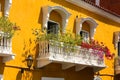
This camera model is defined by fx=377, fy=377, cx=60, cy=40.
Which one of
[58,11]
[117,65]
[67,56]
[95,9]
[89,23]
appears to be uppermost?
[95,9]

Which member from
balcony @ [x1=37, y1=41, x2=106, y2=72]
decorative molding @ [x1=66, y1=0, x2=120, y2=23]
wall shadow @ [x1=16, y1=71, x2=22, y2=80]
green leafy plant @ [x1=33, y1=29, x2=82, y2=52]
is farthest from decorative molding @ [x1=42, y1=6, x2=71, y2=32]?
wall shadow @ [x1=16, y1=71, x2=22, y2=80]

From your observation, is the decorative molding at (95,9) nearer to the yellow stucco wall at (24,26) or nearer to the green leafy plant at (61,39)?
the yellow stucco wall at (24,26)

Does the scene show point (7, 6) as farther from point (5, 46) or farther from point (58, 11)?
point (58, 11)

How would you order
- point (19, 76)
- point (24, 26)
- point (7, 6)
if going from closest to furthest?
point (7, 6)
point (19, 76)
point (24, 26)

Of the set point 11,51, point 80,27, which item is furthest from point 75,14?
point 11,51

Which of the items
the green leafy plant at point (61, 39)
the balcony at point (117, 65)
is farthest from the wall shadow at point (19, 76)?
the balcony at point (117, 65)

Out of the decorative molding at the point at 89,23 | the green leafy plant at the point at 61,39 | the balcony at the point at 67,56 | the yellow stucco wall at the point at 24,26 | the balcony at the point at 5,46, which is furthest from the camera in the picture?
the decorative molding at the point at 89,23

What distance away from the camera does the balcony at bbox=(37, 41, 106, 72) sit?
16.8 meters

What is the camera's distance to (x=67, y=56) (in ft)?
57.5

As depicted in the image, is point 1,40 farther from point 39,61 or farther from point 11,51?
point 39,61

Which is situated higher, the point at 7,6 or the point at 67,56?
the point at 7,6

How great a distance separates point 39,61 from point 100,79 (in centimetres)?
560

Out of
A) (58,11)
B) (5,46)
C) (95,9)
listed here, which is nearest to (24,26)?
(5,46)

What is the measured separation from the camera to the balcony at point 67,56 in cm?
1678
